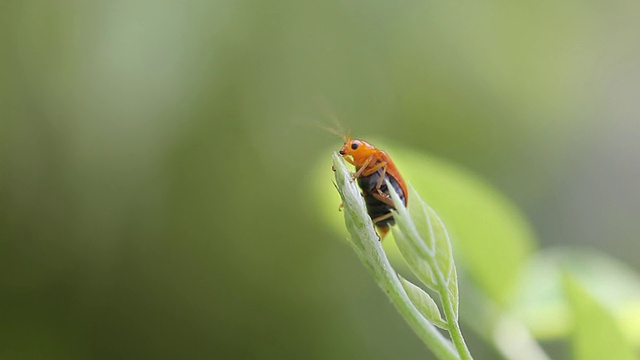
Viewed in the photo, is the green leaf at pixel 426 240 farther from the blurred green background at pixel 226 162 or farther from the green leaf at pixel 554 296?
the blurred green background at pixel 226 162

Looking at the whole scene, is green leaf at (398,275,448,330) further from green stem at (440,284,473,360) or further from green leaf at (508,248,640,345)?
green leaf at (508,248,640,345)

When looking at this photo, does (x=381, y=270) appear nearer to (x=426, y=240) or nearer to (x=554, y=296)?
Answer: (x=426, y=240)

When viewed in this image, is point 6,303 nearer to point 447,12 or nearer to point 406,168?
point 406,168

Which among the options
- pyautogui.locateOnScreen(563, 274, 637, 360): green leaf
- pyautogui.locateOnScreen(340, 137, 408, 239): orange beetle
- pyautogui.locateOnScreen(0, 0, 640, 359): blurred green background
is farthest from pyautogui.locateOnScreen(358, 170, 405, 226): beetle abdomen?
pyautogui.locateOnScreen(0, 0, 640, 359): blurred green background

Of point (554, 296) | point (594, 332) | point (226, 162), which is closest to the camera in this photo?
point (594, 332)

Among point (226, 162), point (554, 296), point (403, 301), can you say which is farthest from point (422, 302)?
point (226, 162)
